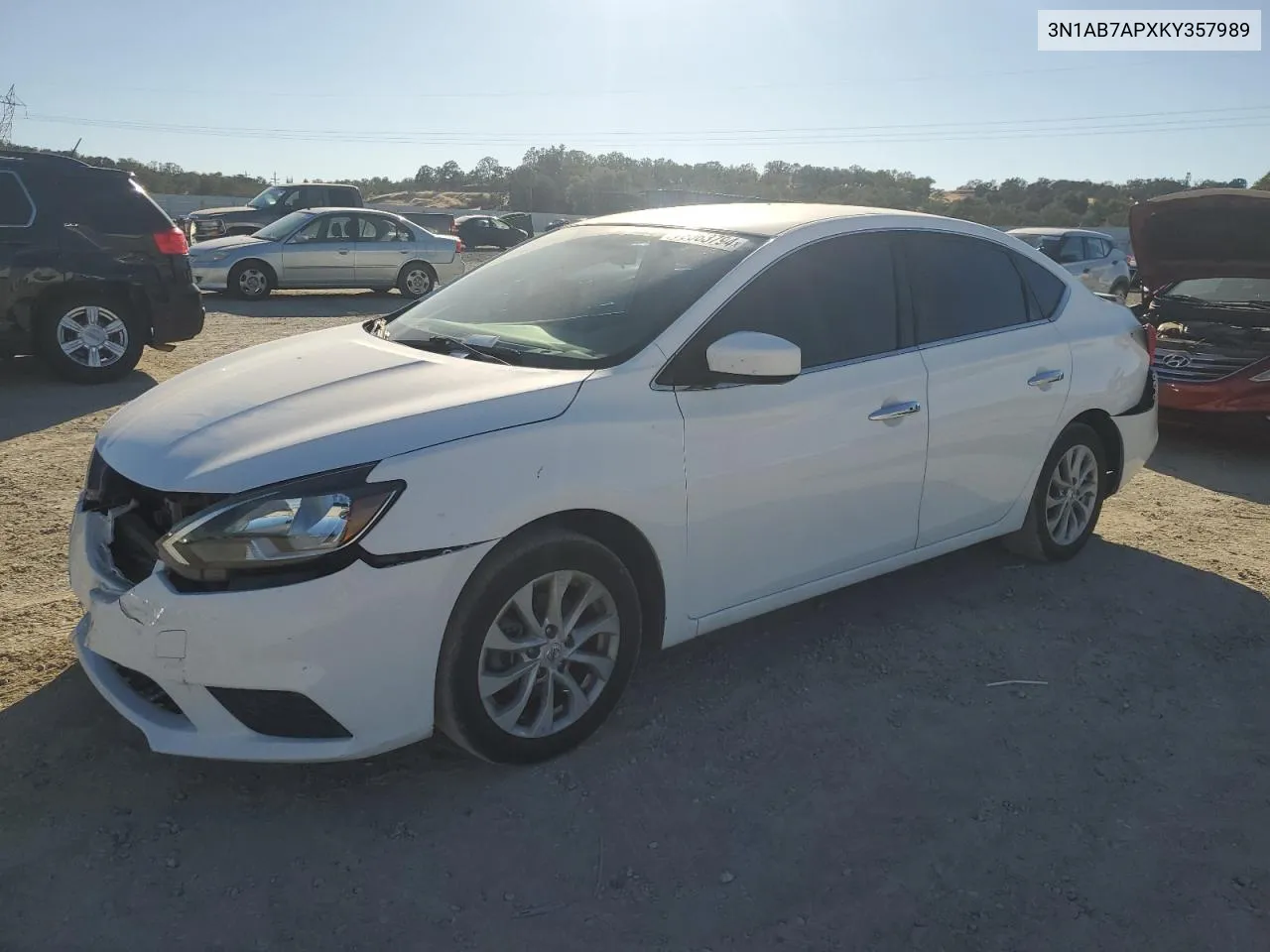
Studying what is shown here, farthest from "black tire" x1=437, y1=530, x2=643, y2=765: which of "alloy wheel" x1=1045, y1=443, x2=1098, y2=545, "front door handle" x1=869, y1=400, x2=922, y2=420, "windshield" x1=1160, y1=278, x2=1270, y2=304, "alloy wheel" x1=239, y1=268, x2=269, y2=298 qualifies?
"alloy wheel" x1=239, y1=268, x2=269, y2=298

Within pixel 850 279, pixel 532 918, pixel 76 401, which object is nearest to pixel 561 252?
pixel 850 279

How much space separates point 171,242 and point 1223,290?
8.83 meters

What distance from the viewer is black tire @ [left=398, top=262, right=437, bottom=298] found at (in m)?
17.3

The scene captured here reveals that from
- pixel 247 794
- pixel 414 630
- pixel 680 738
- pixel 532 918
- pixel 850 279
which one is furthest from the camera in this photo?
pixel 850 279

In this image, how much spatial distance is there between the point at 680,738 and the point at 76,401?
6.62m

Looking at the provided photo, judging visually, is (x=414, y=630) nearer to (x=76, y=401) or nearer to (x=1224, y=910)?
(x=1224, y=910)

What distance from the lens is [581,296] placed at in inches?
155

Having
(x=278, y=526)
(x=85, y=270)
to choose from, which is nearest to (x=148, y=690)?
(x=278, y=526)

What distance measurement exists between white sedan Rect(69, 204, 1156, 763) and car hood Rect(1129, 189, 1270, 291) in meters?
4.18

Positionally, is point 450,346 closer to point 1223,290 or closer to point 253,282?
point 1223,290

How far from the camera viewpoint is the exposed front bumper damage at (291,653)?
267 cm

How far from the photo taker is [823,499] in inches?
148

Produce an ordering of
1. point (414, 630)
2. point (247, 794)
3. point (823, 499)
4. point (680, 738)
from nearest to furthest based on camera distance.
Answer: point (414, 630) → point (247, 794) → point (680, 738) → point (823, 499)

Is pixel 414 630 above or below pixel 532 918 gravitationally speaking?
above
